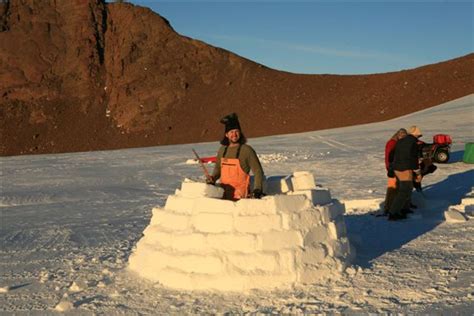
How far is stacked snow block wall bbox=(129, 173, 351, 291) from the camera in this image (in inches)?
196

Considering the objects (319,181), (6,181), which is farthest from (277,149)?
(6,181)

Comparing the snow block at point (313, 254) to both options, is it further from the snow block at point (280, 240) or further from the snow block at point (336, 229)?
the snow block at point (336, 229)

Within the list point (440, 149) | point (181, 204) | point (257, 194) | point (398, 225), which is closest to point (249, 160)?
point (257, 194)

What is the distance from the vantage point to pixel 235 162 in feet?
18.6

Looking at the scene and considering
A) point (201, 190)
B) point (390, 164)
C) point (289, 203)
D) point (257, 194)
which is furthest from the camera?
point (390, 164)

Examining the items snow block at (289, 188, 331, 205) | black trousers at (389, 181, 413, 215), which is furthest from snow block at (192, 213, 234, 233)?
black trousers at (389, 181, 413, 215)

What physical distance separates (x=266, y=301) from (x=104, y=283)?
5.81 ft

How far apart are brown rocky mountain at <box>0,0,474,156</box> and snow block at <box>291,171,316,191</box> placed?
92.0 feet

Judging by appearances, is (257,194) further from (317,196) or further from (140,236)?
(140,236)

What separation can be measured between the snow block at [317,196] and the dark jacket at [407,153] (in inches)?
95.9

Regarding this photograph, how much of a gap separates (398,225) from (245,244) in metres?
3.61

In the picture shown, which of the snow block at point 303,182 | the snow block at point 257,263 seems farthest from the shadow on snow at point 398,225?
the snow block at point 257,263

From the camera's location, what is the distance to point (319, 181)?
12.2 m

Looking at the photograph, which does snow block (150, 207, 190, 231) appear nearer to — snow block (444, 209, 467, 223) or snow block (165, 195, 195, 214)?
snow block (165, 195, 195, 214)
